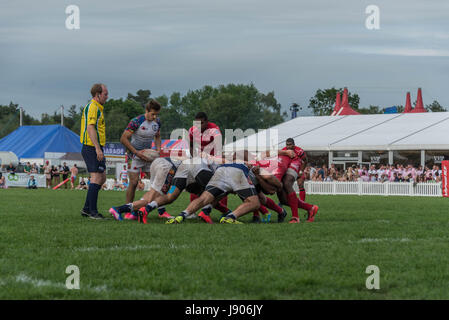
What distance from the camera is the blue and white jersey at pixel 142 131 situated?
10.6 metres

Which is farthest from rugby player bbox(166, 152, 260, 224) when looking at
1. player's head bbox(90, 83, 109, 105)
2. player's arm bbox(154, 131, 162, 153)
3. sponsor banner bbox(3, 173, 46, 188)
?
sponsor banner bbox(3, 173, 46, 188)

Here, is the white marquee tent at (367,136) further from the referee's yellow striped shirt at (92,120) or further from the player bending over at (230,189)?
the player bending over at (230,189)

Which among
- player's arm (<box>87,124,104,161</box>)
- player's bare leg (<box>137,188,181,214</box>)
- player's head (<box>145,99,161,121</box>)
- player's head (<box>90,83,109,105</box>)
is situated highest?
player's head (<box>90,83,109,105</box>)

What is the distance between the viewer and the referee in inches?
398

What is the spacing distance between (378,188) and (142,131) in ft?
71.1

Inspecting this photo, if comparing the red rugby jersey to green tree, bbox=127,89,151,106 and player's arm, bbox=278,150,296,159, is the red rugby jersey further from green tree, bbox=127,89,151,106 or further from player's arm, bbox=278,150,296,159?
green tree, bbox=127,89,151,106

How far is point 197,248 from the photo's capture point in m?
6.42

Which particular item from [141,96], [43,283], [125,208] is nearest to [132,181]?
[125,208]

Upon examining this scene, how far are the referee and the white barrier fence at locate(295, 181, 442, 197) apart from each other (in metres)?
21.4

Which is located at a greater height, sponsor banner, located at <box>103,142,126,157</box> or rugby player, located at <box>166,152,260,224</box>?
sponsor banner, located at <box>103,142,126,157</box>

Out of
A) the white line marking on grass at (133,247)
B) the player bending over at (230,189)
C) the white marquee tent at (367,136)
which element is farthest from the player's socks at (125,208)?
the white marquee tent at (367,136)
